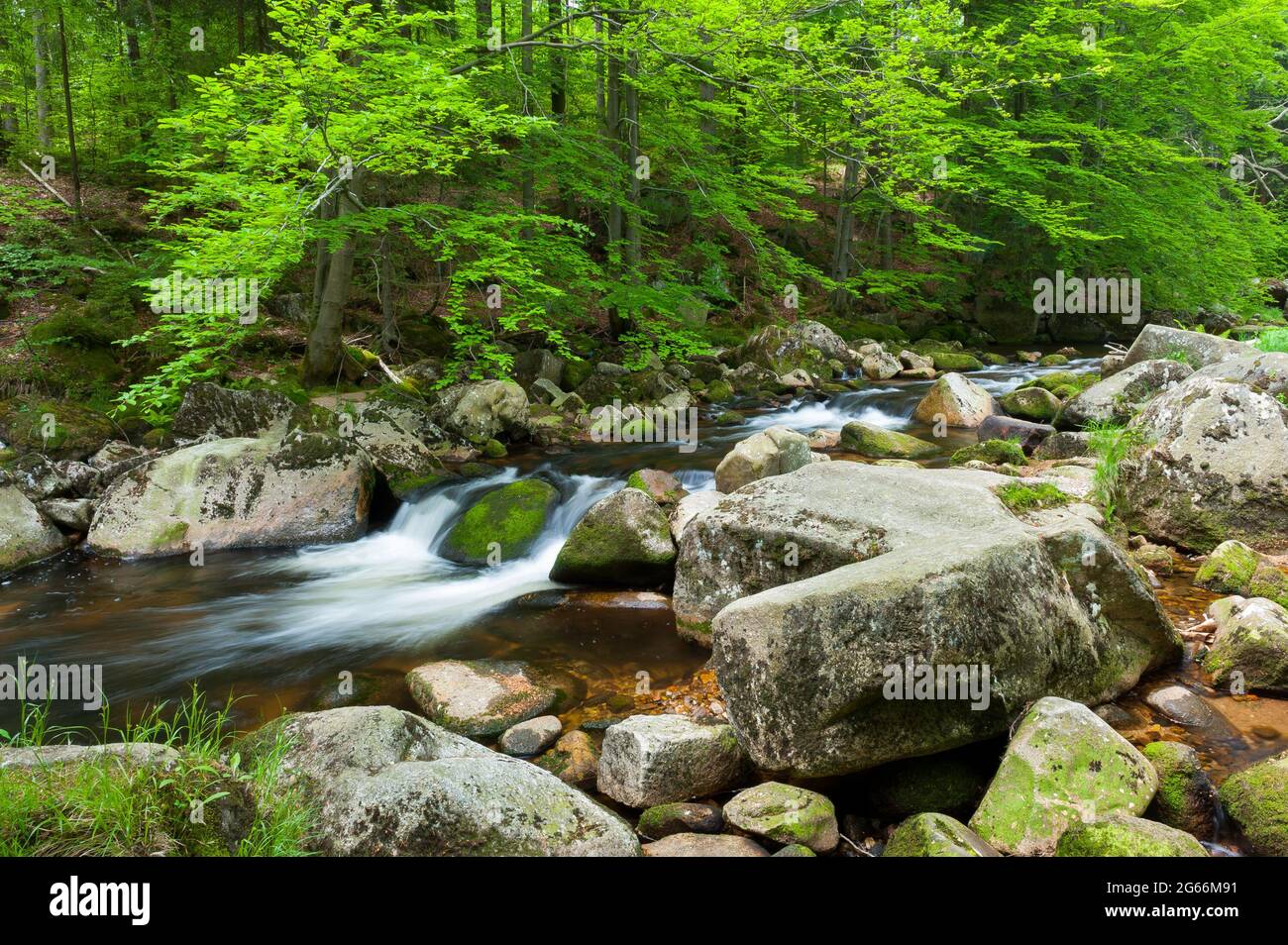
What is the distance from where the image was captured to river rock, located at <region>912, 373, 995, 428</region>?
1138cm

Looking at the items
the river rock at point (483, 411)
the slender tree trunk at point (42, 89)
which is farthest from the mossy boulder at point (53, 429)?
the slender tree trunk at point (42, 89)

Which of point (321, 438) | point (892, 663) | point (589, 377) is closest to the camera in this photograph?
point (892, 663)

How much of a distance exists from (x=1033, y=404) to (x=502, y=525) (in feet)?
26.1

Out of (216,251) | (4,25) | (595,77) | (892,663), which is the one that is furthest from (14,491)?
(4,25)

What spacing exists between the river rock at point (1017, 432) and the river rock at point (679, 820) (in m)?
7.23

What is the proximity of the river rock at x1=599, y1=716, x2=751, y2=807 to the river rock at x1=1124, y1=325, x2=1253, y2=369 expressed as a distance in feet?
31.4

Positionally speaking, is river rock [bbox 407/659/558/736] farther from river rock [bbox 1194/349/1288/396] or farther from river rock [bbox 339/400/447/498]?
river rock [bbox 1194/349/1288/396]

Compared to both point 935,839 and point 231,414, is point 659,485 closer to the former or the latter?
point 935,839

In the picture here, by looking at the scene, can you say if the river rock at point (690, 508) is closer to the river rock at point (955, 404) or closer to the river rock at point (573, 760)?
the river rock at point (573, 760)

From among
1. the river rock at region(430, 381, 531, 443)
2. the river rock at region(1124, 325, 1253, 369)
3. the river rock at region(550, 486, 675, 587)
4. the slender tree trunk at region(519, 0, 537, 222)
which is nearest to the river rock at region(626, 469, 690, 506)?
the river rock at region(550, 486, 675, 587)

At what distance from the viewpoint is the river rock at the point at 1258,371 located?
6.98m

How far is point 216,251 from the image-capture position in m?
6.80

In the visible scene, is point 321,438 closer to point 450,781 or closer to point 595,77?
point 450,781

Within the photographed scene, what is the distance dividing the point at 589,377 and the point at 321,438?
588 cm
